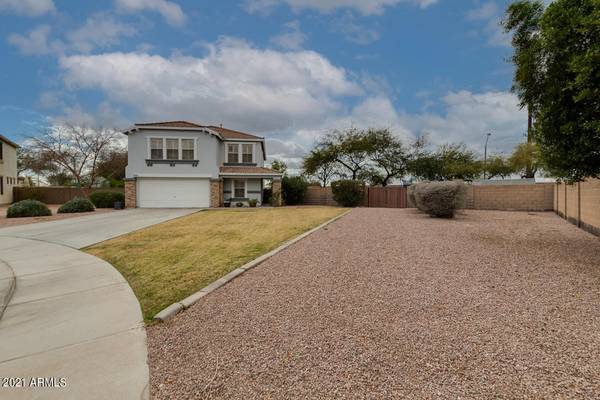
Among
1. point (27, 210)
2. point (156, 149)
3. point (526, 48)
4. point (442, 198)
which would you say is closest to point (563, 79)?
point (526, 48)

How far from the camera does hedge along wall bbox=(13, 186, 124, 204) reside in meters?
27.0

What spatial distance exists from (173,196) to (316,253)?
58.0ft

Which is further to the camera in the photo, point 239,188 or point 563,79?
point 239,188

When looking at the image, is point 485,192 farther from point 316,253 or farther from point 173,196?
point 173,196

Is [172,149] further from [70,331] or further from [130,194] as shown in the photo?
[70,331]

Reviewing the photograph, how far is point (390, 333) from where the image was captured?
2902 millimetres

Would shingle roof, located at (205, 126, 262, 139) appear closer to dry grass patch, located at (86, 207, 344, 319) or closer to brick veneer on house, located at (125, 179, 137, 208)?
brick veneer on house, located at (125, 179, 137, 208)

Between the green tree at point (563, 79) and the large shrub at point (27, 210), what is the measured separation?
2135 centimetres

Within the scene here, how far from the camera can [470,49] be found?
1183cm

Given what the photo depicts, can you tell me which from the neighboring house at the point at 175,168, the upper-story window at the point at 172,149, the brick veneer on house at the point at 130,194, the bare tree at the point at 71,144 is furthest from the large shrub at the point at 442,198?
the bare tree at the point at 71,144

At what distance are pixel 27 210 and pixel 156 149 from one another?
805 cm

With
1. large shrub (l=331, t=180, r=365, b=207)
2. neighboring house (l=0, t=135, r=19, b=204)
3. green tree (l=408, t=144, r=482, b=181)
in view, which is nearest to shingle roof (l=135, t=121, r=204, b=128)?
large shrub (l=331, t=180, r=365, b=207)

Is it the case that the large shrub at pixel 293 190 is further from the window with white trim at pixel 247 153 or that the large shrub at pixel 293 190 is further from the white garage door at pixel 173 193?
the white garage door at pixel 173 193

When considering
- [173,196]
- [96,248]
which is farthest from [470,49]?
[173,196]
